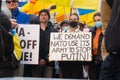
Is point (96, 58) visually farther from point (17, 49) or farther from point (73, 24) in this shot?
point (17, 49)

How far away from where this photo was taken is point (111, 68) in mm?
2047

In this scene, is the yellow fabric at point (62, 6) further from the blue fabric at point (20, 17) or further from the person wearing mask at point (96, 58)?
the person wearing mask at point (96, 58)

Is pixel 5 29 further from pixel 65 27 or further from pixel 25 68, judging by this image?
pixel 65 27

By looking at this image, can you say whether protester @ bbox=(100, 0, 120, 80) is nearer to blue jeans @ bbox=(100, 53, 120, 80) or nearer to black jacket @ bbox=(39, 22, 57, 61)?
blue jeans @ bbox=(100, 53, 120, 80)

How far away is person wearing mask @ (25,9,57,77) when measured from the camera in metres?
6.53

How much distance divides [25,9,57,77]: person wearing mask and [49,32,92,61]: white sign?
0.09 m

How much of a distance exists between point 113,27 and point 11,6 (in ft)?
16.2

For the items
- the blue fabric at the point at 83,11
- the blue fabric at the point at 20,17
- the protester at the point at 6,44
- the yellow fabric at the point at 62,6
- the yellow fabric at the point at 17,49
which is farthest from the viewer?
the blue fabric at the point at 83,11

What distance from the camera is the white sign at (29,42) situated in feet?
21.5

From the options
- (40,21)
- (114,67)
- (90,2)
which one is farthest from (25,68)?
(114,67)

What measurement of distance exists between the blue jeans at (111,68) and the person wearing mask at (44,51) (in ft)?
14.7

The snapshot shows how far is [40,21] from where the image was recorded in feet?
22.7

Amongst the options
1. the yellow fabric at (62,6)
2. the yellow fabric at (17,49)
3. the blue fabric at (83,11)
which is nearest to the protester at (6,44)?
the yellow fabric at (17,49)

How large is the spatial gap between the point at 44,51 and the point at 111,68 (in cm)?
469
